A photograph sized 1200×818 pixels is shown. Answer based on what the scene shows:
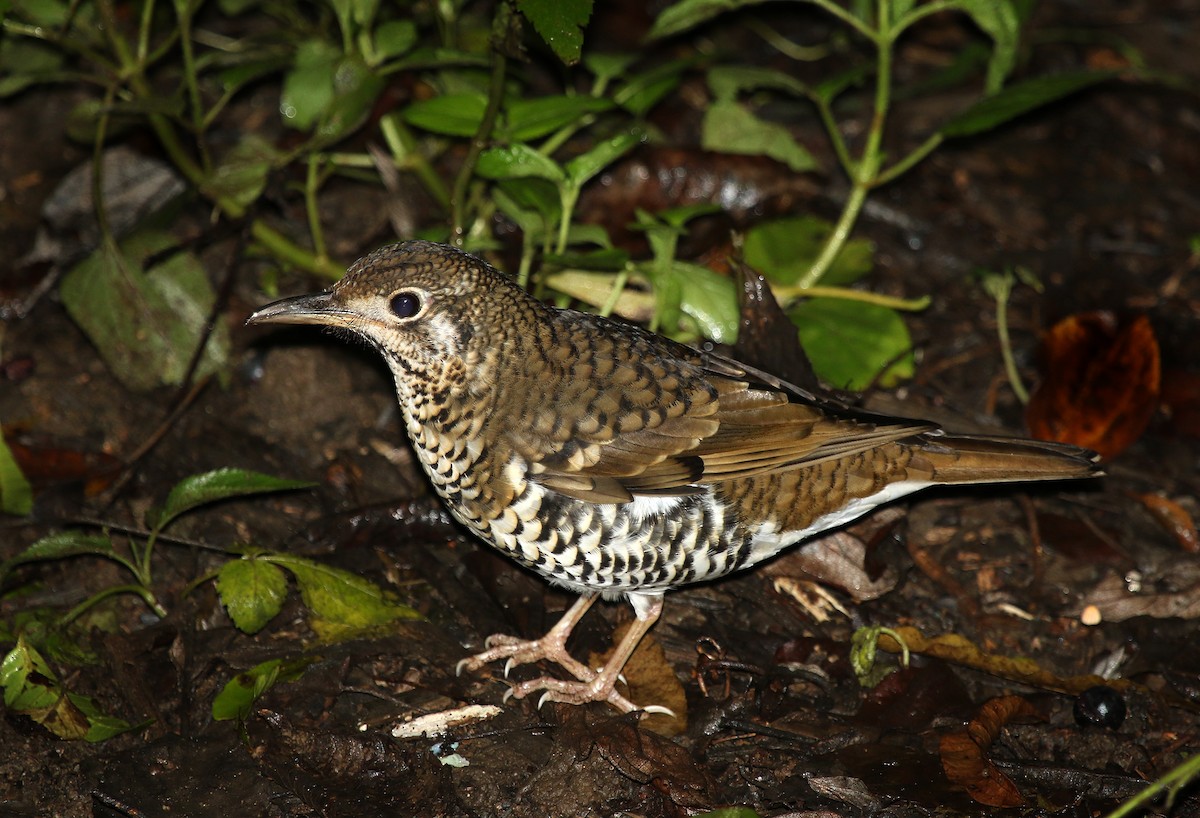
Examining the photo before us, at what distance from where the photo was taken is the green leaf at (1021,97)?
499 cm

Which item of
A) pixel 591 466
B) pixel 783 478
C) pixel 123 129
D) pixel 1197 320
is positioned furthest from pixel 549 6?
pixel 1197 320

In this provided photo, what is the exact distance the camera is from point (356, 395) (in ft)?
17.5

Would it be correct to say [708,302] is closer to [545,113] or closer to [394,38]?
[545,113]

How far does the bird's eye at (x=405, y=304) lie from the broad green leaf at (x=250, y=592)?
111 centimetres

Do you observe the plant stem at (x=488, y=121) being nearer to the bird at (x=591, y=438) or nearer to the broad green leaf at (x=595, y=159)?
the broad green leaf at (x=595, y=159)

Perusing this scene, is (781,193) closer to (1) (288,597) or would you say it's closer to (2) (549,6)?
(2) (549,6)

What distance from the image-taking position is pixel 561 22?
3.97 meters

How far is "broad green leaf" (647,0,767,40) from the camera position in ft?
16.8

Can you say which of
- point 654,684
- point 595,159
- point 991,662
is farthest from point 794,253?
point 654,684

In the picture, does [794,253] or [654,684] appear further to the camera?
[794,253]

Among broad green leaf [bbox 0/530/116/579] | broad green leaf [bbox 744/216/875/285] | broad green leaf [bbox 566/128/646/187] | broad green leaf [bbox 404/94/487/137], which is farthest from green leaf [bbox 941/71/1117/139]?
broad green leaf [bbox 0/530/116/579]

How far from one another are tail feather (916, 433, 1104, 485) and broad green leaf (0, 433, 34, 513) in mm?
3467

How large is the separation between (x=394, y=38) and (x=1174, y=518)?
4.03 m

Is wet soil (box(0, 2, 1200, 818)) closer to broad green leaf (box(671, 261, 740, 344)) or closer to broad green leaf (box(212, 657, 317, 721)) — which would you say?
broad green leaf (box(212, 657, 317, 721))
